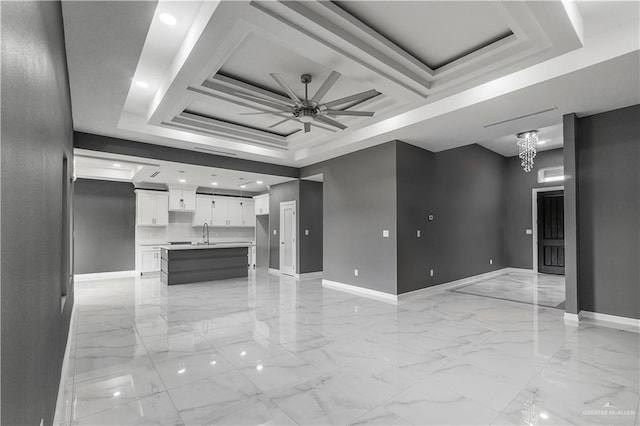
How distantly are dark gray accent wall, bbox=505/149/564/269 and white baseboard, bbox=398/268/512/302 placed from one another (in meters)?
0.82

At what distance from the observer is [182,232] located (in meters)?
9.79

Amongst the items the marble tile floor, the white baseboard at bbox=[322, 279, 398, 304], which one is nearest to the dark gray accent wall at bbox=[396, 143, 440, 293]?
the white baseboard at bbox=[322, 279, 398, 304]

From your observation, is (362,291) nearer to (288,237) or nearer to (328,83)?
(288,237)

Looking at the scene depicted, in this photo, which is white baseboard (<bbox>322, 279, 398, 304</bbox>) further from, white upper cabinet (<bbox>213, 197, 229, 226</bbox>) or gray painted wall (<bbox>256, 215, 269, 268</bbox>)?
white upper cabinet (<bbox>213, 197, 229, 226</bbox>)

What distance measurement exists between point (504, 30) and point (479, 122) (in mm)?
1727

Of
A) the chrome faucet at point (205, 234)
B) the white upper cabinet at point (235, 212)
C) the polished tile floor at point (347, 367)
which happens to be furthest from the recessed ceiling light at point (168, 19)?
the white upper cabinet at point (235, 212)

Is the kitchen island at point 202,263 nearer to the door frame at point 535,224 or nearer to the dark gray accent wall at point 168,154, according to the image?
the dark gray accent wall at point 168,154

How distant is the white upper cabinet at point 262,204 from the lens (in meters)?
9.85

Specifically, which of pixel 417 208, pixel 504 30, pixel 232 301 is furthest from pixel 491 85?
pixel 232 301

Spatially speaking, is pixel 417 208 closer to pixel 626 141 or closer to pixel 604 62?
pixel 626 141

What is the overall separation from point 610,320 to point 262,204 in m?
8.45

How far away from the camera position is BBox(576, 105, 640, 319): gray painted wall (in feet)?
13.4

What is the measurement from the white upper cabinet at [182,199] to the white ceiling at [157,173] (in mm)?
266

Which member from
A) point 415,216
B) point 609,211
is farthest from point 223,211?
point 609,211
